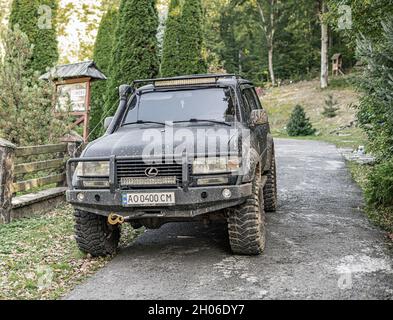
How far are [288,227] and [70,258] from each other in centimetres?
307

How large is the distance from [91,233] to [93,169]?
2.58ft

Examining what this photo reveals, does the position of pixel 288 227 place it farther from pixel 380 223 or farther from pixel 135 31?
pixel 135 31

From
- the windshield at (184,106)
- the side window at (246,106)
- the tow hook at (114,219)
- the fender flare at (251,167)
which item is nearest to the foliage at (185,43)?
the side window at (246,106)

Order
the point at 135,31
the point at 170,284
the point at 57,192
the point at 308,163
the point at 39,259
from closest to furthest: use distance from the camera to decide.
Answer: the point at 170,284 < the point at 39,259 < the point at 57,192 < the point at 135,31 < the point at 308,163

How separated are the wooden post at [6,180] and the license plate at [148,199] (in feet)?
9.81

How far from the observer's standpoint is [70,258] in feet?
18.6

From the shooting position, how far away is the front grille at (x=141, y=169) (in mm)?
4902

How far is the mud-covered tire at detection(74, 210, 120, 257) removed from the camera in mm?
5418

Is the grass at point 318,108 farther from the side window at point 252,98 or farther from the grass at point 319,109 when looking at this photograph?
the side window at point 252,98

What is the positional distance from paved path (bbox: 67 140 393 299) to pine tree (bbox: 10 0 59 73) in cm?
1035

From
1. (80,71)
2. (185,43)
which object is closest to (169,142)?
(80,71)

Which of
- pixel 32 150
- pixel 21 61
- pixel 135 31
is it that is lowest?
pixel 32 150

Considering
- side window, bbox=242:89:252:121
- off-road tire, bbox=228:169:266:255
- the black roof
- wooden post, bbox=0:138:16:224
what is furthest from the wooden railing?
off-road tire, bbox=228:169:266:255
